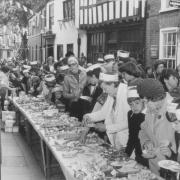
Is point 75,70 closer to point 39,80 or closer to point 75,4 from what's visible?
point 39,80

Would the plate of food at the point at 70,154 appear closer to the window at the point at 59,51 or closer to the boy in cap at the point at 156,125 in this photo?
the boy in cap at the point at 156,125

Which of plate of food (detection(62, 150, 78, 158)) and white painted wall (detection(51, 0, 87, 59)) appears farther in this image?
white painted wall (detection(51, 0, 87, 59))

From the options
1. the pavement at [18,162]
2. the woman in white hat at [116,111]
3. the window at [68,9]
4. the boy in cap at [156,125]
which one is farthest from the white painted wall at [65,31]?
the boy in cap at [156,125]

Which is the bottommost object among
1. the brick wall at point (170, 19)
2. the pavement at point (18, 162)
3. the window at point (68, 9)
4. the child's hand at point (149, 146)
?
the pavement at point (18, 162)

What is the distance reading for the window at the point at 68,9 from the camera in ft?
70.2

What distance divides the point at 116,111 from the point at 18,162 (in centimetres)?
286

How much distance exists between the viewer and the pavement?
21.3 ft

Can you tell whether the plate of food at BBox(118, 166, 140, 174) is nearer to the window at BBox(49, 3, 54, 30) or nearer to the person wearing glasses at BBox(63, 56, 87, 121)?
the person wearing glasses at BBox(63, 56, 87, 121)

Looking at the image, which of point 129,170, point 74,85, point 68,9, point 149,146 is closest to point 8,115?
point 74,85

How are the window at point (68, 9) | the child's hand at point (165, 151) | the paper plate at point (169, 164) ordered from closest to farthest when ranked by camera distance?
the paper plate at point (169, 164)
the child's hand at point (165, 151)
the window at point (68, 9)

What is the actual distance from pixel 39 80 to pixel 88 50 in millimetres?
8349

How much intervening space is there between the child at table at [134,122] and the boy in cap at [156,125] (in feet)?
1.28

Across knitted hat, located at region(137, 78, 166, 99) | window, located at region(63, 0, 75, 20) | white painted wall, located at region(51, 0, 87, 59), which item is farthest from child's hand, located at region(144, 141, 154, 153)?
window, located at region(63, 0, 75, 20)

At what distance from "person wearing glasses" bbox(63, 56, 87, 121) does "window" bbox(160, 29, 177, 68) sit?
4.98 metres
